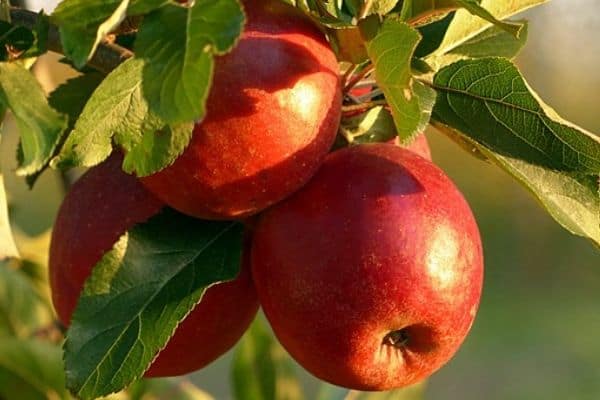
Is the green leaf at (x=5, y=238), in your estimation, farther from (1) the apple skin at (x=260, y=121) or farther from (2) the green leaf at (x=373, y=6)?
(2) the green leaf at (x=373, y=6)

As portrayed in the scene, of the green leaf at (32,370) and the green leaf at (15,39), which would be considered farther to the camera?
the green leaf at (32,370)

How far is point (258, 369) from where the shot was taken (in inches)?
45.3

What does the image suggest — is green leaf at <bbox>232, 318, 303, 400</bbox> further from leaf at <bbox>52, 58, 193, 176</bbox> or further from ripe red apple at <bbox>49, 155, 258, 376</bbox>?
leaf at <bbox>52, 58, 193, 176</bbox>

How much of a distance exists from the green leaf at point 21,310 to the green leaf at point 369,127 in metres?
0.54

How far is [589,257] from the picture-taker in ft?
19.9

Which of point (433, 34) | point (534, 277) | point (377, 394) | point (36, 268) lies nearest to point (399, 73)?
point (433, 34)

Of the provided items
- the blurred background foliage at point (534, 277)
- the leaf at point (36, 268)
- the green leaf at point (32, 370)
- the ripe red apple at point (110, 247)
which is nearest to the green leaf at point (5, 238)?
the ripe red apple at point (110, 247)

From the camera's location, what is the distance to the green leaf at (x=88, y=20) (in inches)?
19.1

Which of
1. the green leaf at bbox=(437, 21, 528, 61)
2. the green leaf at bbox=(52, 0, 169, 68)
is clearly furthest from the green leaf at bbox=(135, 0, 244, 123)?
the green leaf at bbox=(437, 21, 528, 61)

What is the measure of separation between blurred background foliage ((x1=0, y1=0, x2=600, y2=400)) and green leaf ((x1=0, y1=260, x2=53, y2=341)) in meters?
2.51

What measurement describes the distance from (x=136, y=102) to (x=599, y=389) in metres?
4.28

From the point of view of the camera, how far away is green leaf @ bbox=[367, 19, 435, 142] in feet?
1.87

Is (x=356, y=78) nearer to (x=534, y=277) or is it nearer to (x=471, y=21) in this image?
(x=471, y=21)

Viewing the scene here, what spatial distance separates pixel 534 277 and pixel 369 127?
5.56m
